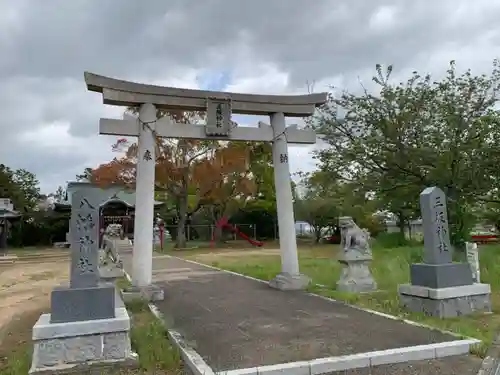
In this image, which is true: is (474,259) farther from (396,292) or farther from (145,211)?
(145,211)

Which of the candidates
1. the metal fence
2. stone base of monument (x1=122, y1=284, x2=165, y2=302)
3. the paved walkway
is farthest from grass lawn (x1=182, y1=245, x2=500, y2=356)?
the metal fence

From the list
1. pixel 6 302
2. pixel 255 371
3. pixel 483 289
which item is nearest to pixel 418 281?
pixel 483 289

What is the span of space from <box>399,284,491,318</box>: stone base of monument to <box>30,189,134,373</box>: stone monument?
4.63m

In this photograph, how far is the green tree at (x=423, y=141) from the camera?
14805mm

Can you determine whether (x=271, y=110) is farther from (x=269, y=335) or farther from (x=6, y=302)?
(x=6, y=302)

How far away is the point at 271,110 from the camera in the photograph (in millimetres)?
10438

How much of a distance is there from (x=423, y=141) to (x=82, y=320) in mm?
13624

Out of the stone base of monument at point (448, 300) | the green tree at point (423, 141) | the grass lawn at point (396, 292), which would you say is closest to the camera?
the grass lawn at point (396, 292)

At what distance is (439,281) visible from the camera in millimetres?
6793

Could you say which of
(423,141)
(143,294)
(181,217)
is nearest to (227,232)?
(181,217)

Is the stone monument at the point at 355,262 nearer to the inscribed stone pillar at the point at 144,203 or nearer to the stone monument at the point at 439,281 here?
the stone monument at the point at 439,281

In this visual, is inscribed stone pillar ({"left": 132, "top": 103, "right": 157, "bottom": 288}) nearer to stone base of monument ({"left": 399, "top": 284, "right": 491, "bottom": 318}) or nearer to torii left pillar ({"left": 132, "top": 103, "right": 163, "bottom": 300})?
torii left pillar ({"left": 132, "top": 103, "right": 163, "bottom": 300})

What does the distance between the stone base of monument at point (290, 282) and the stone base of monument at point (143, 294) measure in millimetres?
2741

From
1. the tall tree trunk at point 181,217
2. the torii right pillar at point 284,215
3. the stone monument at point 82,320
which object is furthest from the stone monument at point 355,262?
the tall tree trunk at point 181,217
